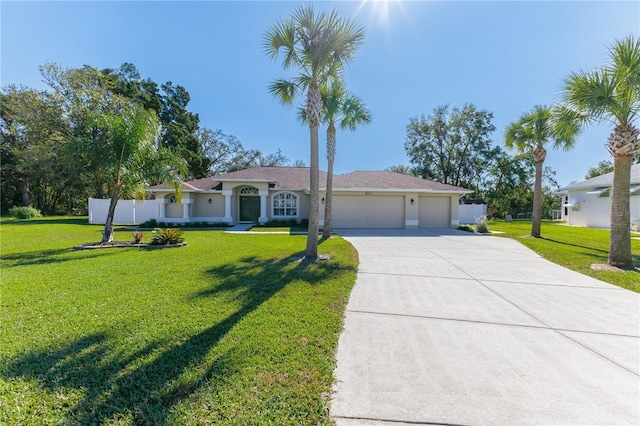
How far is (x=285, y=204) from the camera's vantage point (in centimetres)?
2008

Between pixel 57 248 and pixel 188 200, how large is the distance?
33.1 ft

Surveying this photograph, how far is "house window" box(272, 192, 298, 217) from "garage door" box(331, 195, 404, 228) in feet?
11.0

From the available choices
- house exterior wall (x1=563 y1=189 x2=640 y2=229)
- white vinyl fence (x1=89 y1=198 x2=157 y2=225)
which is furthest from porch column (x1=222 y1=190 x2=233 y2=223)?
house exterior wall (x1=563 y1=189 x2=640 y2=229)

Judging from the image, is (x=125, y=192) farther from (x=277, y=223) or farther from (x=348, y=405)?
(x=348, y=405)

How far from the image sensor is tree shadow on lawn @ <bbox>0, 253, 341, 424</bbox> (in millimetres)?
2279

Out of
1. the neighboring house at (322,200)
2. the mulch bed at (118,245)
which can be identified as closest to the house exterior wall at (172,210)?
the neighboring house at (322,200)

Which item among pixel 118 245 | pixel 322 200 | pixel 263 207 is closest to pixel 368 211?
pixel 322 200

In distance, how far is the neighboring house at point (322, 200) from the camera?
1814 centimetres

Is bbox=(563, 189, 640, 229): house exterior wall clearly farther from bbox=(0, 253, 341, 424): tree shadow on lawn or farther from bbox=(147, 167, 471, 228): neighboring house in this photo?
bbox=(0, 253, 341, 424): tree shadow on lawn

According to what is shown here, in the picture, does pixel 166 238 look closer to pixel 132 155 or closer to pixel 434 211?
pixel 132 155

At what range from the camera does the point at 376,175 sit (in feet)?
67.5

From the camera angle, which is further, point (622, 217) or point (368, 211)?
point (368, 211)

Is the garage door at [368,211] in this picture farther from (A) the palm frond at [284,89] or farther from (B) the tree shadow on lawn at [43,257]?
(B) the tree shadow on lawn at [43,257]

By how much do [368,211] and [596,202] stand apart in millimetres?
17842
